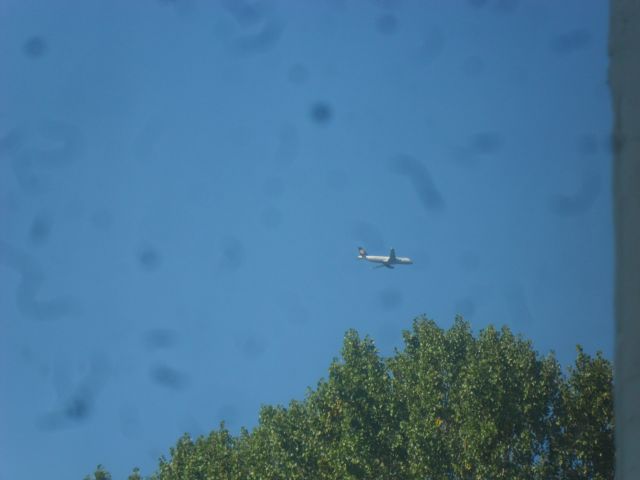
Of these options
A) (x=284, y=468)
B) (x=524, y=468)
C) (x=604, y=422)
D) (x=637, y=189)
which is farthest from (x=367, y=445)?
(x=637, y=189)

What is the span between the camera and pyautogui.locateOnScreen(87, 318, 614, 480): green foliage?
3025 centimetres

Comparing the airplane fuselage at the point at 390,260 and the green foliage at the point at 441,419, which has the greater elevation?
the airplane fuselage at the point at 390,260

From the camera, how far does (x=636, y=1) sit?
15.0 feet

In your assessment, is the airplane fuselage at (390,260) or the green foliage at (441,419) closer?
the green foliage at (441,419)

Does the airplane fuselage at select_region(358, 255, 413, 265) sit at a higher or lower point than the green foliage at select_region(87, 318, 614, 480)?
higher

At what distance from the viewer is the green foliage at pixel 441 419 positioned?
99.2ft

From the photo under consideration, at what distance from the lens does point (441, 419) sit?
3158 cm

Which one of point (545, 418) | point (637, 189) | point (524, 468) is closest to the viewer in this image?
point (637, 189)

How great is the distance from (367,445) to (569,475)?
740 centimetres

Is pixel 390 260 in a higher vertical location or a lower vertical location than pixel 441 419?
higher

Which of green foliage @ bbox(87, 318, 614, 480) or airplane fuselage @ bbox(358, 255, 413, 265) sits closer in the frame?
green foliage @ bbox(87, 318, 614, 480)

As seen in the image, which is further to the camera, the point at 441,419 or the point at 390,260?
the point at 390,260

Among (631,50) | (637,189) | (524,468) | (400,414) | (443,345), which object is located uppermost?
(443,345)

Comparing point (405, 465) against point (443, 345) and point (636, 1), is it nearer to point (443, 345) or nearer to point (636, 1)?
point (443, 345)
